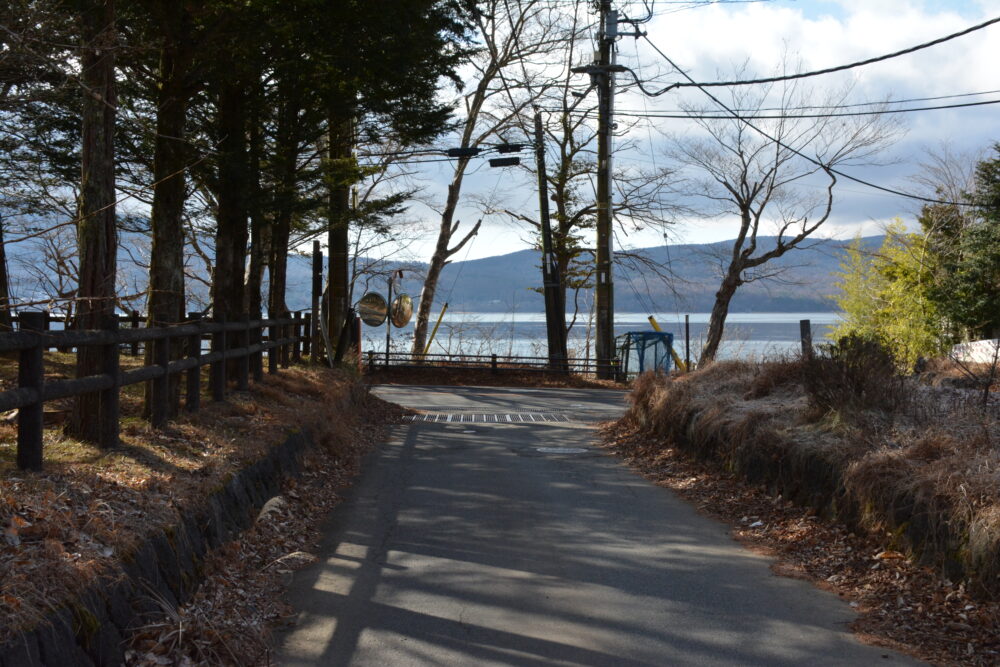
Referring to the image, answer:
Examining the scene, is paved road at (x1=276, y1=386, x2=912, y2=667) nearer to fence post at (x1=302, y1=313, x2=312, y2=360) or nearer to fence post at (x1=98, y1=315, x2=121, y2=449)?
fence post at (x1=98, y1=315, x2=121, y2=449)

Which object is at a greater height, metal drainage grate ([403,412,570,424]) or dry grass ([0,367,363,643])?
dry grass ([0,367,363,643])

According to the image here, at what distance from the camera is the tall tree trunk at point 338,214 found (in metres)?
15.5

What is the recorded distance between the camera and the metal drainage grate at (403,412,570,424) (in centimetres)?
1762

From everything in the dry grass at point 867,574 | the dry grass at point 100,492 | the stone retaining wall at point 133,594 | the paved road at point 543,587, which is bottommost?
the paved road at point 543,587

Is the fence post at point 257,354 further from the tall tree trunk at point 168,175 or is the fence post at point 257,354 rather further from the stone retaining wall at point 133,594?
the stone retaining wall at point 133,594

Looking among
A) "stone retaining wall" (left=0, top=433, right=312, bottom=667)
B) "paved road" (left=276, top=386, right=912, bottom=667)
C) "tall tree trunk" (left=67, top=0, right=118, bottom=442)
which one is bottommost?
"paved road" (left=276, top=386, right=912, bottom=667)

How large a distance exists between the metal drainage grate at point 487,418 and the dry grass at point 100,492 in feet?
23.1

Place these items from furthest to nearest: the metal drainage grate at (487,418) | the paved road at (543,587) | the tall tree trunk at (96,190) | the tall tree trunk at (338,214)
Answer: the metal drainage grate at (487,418)
the tall tree trunk at (338,214)
the tall tree trunk at (96,190)
the paved road at (543,587)

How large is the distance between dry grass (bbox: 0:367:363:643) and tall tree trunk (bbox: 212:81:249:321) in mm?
3152

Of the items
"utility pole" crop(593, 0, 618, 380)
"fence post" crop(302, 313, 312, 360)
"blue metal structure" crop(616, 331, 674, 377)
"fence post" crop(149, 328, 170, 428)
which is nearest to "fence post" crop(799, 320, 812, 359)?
"fence post" crop(149, 328, 170, 428)

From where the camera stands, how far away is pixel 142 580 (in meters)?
4.71

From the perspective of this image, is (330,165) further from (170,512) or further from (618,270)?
(618,270)

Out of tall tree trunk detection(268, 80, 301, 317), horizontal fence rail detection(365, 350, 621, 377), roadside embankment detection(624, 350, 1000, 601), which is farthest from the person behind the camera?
horizontal fence rail detection(365, 350, 621, 377)

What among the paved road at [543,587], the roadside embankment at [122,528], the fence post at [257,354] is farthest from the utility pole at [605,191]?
the roadside embankment at [122,528]
